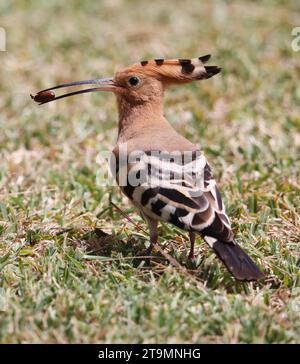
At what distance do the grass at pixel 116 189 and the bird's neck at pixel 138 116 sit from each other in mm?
465

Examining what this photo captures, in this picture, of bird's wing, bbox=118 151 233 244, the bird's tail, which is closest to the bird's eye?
bird's wing, bbox=118 151 233 244

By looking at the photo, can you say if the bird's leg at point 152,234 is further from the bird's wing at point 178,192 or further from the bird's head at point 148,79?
the bird's head at point 148,79

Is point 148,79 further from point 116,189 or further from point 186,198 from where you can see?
point 186,198

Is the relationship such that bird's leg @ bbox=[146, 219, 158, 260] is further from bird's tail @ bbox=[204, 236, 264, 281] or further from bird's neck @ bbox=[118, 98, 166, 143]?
bird's neck @ bbox=[118, 98, 166, 143]

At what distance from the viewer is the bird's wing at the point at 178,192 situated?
10.1 feet

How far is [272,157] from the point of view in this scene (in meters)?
4.68

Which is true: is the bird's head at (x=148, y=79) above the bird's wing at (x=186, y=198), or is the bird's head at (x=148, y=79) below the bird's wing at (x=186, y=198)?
above

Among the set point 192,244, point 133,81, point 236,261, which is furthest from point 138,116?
point 236,261

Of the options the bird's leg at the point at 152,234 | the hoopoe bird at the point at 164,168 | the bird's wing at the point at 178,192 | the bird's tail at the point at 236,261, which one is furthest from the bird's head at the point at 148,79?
the bird's tail at the point at 236,261

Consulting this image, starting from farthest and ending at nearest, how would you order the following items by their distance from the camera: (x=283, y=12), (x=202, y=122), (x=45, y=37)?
(x=283, y=12)
(x=45, y=37)
(x=202, y=122)
